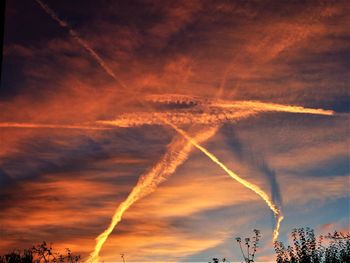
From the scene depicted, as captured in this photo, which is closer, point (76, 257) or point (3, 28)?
point (3, 28)

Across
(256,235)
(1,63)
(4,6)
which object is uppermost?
(256,235)

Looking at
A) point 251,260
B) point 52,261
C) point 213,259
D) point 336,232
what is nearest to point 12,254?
point 52,261

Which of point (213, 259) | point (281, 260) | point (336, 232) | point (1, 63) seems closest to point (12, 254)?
point (213, 259)

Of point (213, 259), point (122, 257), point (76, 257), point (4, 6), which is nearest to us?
point (4, 6)

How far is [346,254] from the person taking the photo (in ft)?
124

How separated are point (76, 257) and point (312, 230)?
56.2 feet

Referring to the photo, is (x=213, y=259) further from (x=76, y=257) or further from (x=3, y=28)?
(x=3, y=28)

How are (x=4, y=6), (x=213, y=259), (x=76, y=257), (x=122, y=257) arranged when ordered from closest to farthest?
1. (x=4, y=6)
2. (x=213, y=259)
3. (x=122, y=257)
4. (x=76, y=257)

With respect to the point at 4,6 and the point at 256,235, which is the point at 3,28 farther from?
the point at 256,235

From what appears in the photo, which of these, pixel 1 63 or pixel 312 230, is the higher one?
pixel 312 230

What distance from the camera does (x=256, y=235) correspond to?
3628 cm

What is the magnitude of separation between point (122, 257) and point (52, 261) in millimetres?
5112

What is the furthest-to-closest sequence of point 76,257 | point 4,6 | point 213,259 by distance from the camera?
point 76,257
point 213,259
point 4,6

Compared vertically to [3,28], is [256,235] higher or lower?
higher
